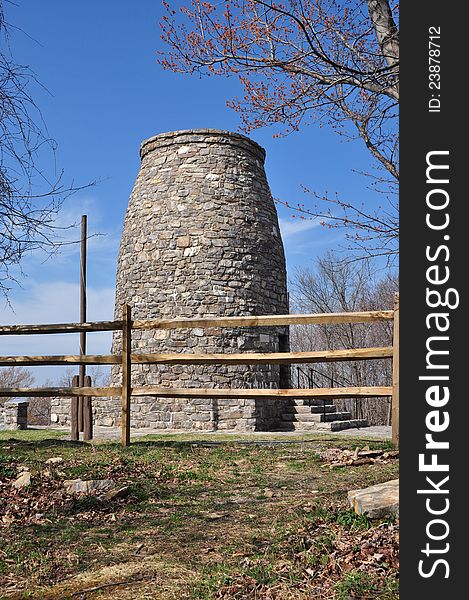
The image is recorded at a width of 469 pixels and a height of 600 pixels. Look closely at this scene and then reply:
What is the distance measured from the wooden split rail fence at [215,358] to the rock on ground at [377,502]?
3371mm

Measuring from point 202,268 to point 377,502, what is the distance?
11.3 metres

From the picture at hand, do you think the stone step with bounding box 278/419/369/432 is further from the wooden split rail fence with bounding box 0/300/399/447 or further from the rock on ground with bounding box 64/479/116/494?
the rock on ground with bounding box 64/479/116/494

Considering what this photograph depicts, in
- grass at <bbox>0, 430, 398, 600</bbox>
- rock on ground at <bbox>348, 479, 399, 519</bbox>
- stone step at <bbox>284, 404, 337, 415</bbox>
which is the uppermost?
rock on ground at <bbox>348, 479, 399, 519</bbox>

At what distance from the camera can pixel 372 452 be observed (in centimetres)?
691

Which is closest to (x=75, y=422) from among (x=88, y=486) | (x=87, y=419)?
(x=87, y=419)

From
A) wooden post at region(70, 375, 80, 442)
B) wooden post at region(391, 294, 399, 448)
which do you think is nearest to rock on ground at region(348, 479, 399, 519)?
wooden post at region(391, 294, 399, 448)

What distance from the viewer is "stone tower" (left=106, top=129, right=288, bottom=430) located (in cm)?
1459

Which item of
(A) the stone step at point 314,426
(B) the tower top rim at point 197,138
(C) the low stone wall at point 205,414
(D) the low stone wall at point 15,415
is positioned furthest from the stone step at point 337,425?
(D) the low stone wall at point 15,415

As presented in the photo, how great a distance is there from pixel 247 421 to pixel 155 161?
23.3ft

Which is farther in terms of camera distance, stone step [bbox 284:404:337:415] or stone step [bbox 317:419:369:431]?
stone step [bbox 284:404:337:415]

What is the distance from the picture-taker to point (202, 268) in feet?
48.6

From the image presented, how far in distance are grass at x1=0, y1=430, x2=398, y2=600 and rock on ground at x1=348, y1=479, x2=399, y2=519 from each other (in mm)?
82

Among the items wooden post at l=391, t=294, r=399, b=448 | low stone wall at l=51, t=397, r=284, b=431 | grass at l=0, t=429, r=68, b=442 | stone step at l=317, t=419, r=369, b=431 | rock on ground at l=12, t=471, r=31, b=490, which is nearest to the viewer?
rock on ground at l=12, t=471, r=31, b=490

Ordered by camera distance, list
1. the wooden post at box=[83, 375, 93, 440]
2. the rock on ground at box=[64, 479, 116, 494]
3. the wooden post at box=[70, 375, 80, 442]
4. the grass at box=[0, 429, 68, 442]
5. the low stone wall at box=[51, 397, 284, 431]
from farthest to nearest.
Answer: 1. the low stone wall at box=[51, 397, 284, 431]
2. the wooden post at box=[70, 375, 80, 442]
3. the grass at box=[0, 429, 68, 442]
4. the wooden post at box=[83, 375, 93, 440]
5. the rock on ground at box=[64, 479, 116, 494]
